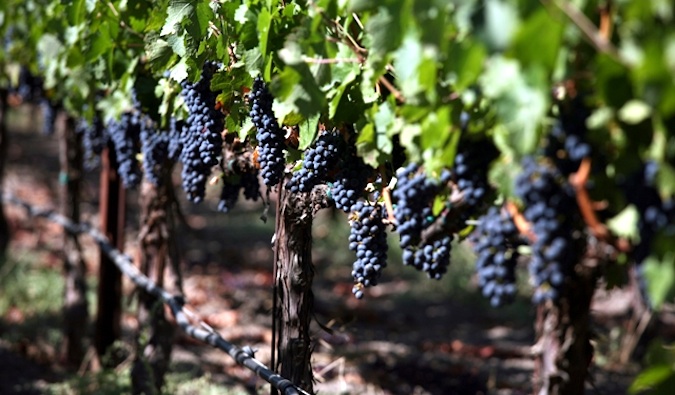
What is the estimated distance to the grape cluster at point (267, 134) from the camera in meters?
2.98

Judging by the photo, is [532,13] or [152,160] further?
[152,160]

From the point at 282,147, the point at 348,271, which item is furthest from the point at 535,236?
the point at 348,271

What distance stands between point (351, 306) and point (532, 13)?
25.4 feet

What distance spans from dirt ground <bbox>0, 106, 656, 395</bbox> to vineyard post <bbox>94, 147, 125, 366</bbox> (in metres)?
0.45

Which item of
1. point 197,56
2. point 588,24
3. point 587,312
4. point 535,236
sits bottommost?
point 587,312

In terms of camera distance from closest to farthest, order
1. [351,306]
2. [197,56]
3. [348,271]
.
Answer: [197,56] < [351,306] < [348,271]

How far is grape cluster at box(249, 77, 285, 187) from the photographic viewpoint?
9.77ft

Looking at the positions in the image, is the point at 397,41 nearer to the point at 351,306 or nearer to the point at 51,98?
the point at 51,98

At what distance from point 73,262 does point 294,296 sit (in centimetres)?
380

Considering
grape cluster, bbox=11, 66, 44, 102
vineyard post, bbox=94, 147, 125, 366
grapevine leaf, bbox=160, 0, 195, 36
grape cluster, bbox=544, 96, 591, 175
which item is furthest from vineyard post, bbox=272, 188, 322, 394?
grape cluster, bbox=11, 66, 44, 102

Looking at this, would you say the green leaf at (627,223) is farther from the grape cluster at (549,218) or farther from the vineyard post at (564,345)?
the vineyard post at (564,345)

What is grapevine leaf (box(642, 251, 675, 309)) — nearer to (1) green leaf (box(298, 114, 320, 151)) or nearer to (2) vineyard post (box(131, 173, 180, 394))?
(1) green leaf (box(298, 114, 320, 151))

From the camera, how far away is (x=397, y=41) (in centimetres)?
199

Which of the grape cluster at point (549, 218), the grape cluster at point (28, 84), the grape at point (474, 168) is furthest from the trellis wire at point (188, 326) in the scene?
the grape cluster at point (549, 218)
